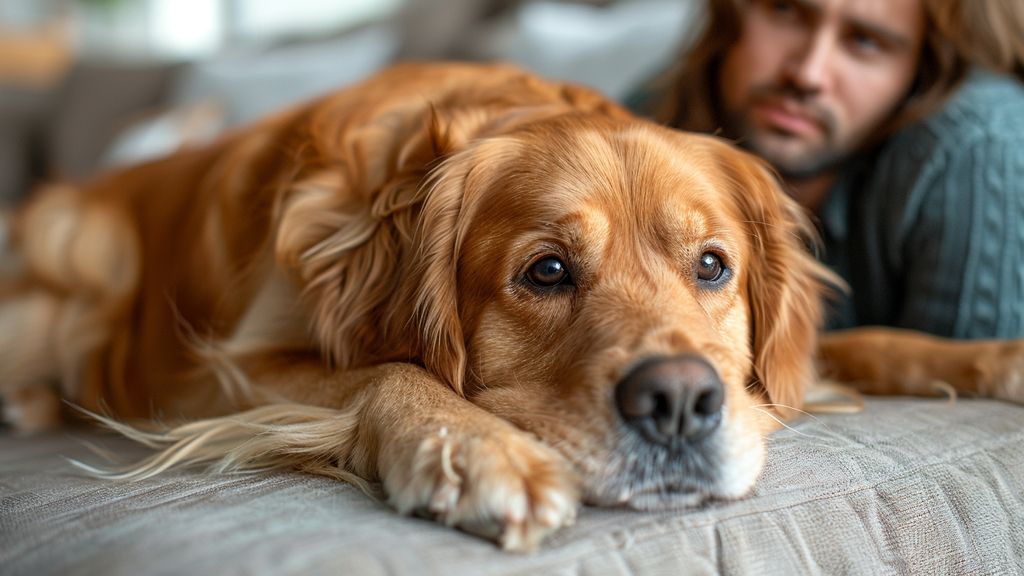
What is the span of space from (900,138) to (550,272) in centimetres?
140

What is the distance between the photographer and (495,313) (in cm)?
183

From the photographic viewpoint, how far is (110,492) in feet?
5.13

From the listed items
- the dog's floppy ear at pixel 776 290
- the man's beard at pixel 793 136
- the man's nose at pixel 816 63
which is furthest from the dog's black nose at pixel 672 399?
the man's nose at pixel 816 63

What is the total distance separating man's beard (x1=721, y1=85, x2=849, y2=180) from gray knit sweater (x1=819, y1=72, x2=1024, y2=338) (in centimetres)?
13

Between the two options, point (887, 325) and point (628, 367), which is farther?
point (887, 325)

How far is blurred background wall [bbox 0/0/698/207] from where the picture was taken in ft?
14.3

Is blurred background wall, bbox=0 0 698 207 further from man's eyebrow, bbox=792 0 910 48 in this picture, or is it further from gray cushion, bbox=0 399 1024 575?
gray cushion, bbox=0 399 1024 575

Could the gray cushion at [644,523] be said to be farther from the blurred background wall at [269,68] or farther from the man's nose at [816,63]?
the blurred background wall at [269,68]

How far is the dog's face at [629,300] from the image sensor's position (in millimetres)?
1465

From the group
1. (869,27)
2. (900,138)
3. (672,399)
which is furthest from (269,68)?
(672,399)

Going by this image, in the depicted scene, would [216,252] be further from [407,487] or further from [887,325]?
[887,325]

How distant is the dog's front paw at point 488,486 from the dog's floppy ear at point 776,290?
79 cm

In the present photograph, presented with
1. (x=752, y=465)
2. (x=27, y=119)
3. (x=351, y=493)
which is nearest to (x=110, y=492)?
(x=351, y=493)

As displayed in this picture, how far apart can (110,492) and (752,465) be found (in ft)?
3.55
